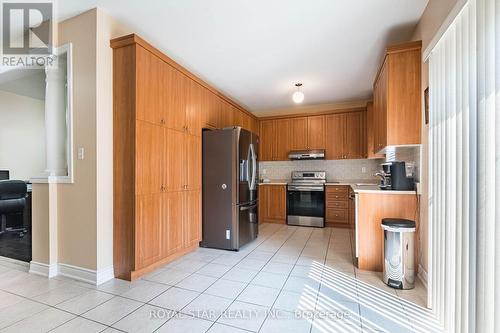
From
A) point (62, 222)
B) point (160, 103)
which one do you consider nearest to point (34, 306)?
point (62, 222)

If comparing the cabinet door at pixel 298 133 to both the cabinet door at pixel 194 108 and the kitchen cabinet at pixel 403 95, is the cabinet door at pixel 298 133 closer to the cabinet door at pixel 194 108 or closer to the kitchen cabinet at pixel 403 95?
the cabinet door at pixel 194 108

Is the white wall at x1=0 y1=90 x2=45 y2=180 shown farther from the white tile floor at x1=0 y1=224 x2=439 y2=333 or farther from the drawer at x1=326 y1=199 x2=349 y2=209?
the drawer at x1=326 y1=199 x2=349 y2=209

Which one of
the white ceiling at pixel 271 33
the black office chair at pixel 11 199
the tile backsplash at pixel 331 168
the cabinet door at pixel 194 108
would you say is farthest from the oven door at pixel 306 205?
the black office chair at pixel 11 199

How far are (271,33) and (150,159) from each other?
198 cm

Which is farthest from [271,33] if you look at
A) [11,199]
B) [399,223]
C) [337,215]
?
[11,199]

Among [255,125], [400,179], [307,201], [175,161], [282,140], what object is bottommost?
[307,201]

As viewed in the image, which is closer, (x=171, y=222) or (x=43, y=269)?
(x=43, y=269)

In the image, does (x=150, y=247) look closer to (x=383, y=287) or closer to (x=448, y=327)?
(x=383, y=287)

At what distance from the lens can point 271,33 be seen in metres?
2.66

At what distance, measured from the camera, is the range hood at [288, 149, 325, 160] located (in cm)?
528

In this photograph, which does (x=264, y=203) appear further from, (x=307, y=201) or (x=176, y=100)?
(x=176, y=100)

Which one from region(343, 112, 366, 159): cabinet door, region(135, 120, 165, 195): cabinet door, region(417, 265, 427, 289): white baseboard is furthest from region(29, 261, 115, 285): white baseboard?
region(343, 112, 366, 159): cabinet door

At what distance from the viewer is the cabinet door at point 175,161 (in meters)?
2.96

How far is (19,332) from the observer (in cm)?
163
